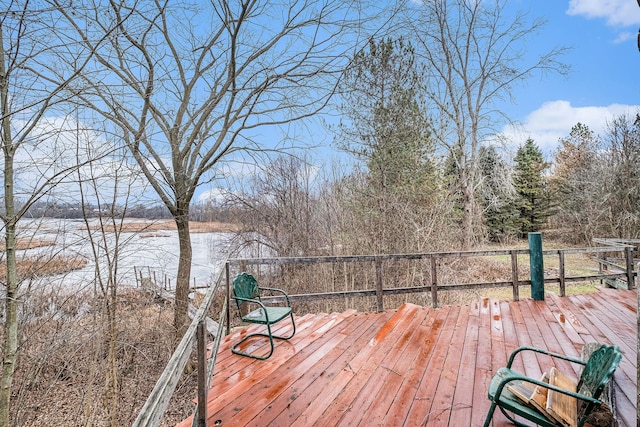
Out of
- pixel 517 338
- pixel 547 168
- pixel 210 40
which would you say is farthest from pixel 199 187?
pixel 547 168

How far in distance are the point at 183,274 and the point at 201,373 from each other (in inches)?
205

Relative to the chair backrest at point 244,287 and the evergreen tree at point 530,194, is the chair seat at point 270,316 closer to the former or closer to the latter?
the chair backrest at point 244,287

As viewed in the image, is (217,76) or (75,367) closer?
(75,367)

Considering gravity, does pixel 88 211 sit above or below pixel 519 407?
above

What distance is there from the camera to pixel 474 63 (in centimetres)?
1197

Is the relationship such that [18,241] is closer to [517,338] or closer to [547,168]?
[517,338]

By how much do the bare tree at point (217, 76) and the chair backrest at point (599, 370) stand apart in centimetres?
535

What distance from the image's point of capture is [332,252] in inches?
333

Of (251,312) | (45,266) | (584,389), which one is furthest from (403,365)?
(45,266)

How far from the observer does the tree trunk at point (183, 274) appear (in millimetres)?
5965

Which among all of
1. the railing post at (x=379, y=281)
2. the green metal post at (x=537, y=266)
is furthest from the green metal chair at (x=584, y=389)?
the green metal post at (x=537, y=266)

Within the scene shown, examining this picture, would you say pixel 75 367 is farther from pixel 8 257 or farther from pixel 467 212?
pixel 467 212

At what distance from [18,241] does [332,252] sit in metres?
6.39

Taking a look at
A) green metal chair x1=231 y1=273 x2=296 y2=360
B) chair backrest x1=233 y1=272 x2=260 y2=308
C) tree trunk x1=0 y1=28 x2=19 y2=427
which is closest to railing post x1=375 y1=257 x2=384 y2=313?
green metal chair x1=231 y1=273 x2=296 y2=360
